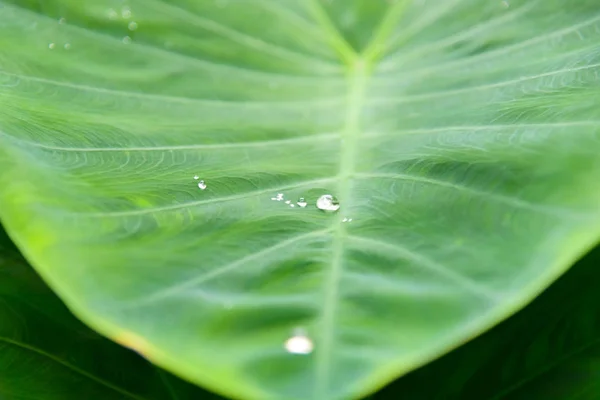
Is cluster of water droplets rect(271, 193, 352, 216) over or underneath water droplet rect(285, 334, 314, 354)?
over

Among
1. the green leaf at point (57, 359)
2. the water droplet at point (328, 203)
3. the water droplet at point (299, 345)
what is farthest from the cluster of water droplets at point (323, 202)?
the green leaf at point (57, 359)

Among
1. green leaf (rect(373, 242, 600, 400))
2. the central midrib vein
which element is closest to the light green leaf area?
the central midrib vein

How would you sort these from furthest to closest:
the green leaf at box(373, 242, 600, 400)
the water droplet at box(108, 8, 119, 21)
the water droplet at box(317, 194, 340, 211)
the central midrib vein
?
the water droplet at box(108, 8, 119, 21) < the green leaf at box(373, 242, 600, 400) < the water droplet at box(317, 194, 340, 211) < the central midrib vein

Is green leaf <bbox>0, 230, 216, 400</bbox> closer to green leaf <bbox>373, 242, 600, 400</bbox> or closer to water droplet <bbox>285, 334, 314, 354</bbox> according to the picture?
green leaf <bbox>373, 242, 600, 400</bbox>

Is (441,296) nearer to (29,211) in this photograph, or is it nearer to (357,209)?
(357,209)

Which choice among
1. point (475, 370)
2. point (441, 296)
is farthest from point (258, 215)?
point (475, 370)

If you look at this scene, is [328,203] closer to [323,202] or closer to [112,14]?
[323,202]

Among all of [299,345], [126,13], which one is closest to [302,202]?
[299,345]
